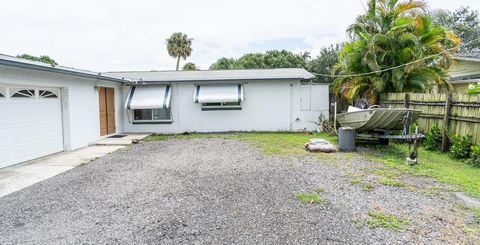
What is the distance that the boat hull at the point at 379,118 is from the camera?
348 inches

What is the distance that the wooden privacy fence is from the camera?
27.3 ft

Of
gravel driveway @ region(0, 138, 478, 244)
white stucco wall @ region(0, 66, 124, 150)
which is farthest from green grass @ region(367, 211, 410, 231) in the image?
white stucco wall @ region(0, 66, 124, 150)

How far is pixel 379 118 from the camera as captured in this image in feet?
30.1

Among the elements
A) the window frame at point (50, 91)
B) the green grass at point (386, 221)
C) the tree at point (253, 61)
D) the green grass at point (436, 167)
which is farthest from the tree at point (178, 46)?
the green grass at point (386, 221)

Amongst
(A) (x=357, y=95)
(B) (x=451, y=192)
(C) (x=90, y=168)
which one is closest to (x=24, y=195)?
(C) (x=90, y=168)

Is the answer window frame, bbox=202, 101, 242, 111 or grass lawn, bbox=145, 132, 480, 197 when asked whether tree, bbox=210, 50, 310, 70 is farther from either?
grass lawn, bbox=145, 132, 480, 197

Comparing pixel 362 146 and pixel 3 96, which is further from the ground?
pixel 3 96

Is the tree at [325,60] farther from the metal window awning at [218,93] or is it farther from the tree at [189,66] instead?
the metal window awning at [218,93]

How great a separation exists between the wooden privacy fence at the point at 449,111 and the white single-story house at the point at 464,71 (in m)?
7.09

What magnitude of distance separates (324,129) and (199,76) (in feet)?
24.0

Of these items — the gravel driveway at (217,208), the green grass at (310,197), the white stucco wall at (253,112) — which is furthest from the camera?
the white stucco wall at (253,112)

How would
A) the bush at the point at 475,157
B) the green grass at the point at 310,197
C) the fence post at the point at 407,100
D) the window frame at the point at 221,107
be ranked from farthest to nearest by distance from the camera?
1. the window frame at the point at 221,107
2. the fence post at the point at 407,100
3. the bush at the point at 475,157
4. the green grass at the point at 310,197

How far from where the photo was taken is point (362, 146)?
10922mm

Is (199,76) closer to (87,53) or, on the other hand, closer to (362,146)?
(362,146)
